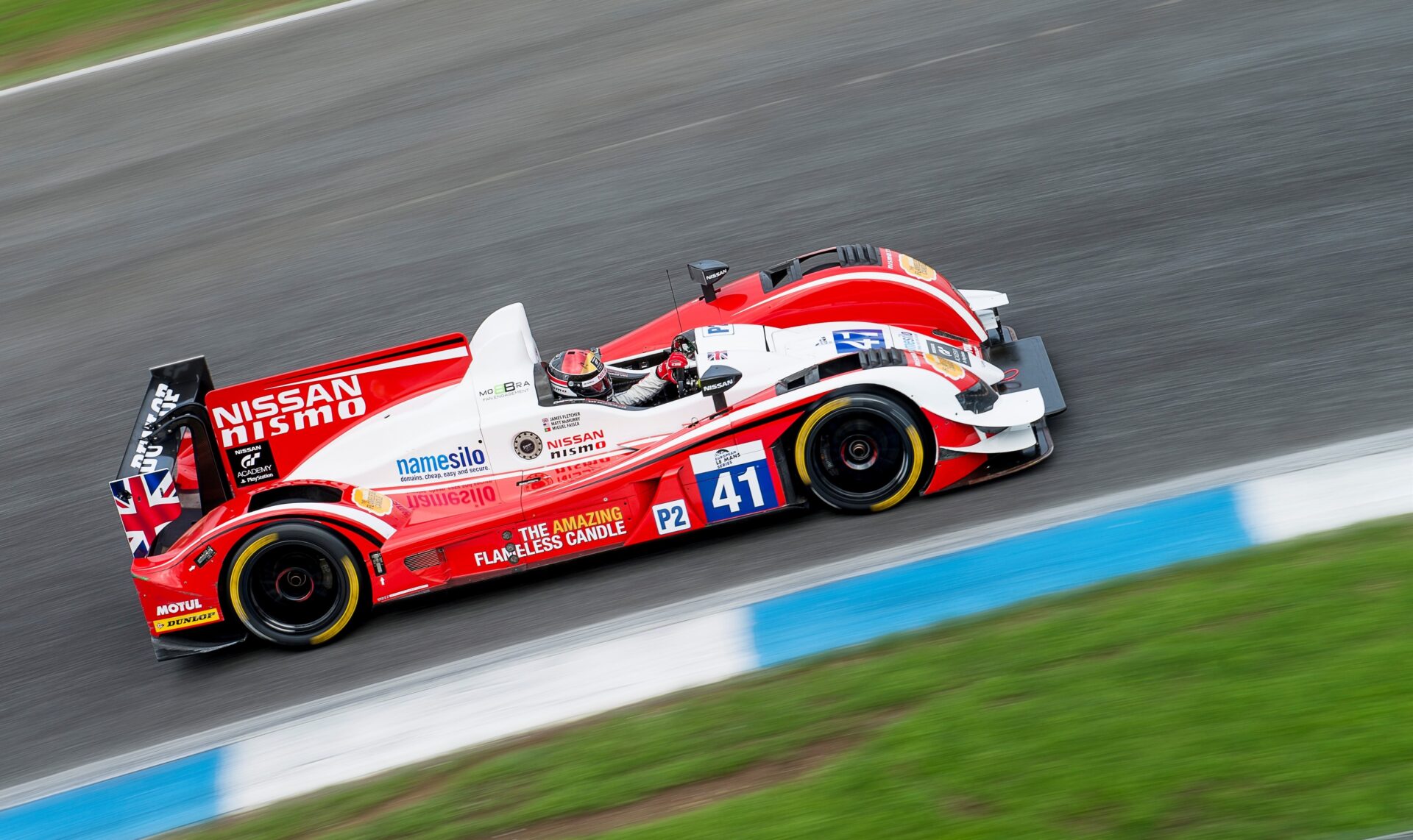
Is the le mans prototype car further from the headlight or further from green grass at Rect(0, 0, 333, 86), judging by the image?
green grass at Rect(0, 0, 333, 86)

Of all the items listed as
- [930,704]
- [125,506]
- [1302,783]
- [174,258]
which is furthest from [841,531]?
[174,258]

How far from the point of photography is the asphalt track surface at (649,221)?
7355 millimetres

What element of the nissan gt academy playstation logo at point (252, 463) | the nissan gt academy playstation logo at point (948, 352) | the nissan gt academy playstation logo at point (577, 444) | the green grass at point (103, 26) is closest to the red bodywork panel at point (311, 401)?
the nissan gt academy playstation logo at point (252, 463)

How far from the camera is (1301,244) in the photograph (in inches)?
349

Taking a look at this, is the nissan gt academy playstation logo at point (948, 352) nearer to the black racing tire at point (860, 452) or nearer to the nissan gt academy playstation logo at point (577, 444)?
the black racing tire at point (860, 452)

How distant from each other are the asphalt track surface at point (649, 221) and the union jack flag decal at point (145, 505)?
2.70 ft

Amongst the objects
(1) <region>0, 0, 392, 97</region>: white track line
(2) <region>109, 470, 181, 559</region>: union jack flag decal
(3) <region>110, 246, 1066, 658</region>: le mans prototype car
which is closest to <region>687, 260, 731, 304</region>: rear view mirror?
(3) <region>110, 246, 1066, 658</region>: le mans prototype car

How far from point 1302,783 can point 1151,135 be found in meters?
7.25

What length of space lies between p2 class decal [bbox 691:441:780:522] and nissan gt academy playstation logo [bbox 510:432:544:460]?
0.91 m

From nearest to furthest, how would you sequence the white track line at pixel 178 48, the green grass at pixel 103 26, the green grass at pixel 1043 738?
1. the green grass at pixel 1043 738
2. the white track line at pixel 178 48
3. the green grass at pixel 103 26

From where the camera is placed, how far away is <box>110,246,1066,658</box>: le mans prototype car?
7055 mm

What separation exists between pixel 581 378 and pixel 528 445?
1.71 ft

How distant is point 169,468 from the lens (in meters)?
7.45

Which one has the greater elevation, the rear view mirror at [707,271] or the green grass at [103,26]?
the green grass at [103,26]
